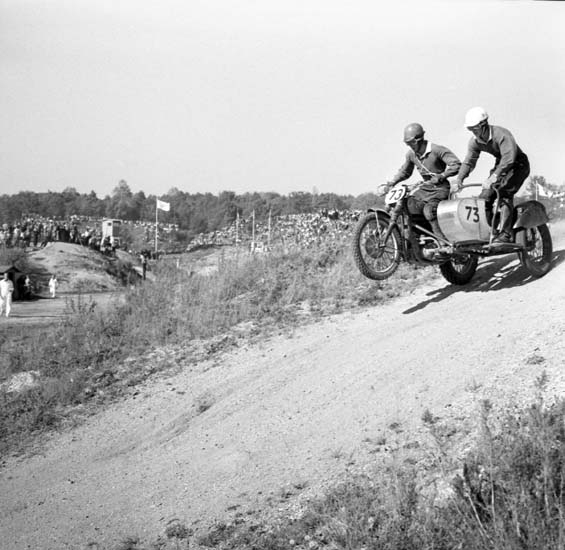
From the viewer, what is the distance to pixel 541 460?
4.18 m

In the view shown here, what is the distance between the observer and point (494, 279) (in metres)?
10.5

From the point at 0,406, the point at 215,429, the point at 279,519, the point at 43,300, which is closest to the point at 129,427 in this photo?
the point at 215,429

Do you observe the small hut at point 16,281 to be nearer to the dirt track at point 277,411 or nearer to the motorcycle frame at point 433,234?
the dirt track at point 277,411

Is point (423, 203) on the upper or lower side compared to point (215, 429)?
upper

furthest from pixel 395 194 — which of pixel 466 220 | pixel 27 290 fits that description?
pixel 27 290

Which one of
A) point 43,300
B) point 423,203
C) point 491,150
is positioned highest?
point 491,150

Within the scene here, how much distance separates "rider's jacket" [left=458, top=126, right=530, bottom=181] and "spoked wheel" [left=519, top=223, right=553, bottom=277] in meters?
1.03

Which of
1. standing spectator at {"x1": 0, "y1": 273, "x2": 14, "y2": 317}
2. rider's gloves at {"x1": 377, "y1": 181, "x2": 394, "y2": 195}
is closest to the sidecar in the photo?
rider's gloves at {"x1": 377, "y1": 181, "x2": 394, "y2": 195}

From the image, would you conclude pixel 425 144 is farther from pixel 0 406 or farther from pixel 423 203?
pixel 0 406

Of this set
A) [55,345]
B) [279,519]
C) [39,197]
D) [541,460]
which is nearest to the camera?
[541,460]

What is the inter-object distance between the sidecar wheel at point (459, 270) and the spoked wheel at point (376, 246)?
1105 mm

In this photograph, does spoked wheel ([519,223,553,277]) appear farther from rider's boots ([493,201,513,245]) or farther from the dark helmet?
the dark helmet

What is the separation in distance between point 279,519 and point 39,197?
128470 mm

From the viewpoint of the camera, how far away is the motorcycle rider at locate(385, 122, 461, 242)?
969cm
